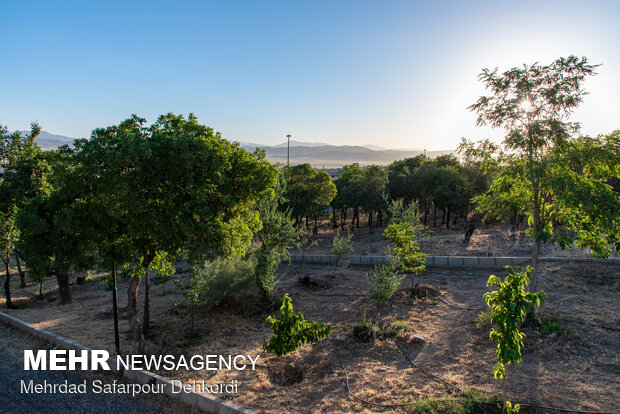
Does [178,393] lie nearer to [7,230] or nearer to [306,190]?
[7,230]

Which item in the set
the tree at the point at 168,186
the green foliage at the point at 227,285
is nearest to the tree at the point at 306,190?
the green foliage at the point at 227,285

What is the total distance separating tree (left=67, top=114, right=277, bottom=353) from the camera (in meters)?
6.53

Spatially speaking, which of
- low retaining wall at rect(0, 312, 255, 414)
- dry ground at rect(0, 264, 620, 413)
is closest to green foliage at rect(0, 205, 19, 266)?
dry ground at rect(0, 264, 620, 413)

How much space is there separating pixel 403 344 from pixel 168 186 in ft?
20.4

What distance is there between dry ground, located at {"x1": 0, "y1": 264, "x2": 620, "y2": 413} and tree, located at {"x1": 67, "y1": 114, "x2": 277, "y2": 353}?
9.05 ft

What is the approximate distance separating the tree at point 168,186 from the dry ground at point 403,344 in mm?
2759

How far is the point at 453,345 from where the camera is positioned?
8.34m

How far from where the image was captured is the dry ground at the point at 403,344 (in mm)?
6258

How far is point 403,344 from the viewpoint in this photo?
8.52m

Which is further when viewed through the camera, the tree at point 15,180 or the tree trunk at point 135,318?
the tree at point 15,180

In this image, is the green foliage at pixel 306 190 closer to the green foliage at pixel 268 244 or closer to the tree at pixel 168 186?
the green foliage at pixel 268 244

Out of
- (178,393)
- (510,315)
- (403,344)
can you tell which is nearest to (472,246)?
(403,344)

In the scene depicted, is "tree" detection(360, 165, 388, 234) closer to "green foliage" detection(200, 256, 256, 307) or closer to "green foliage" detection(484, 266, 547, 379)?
"green foliage" detection(200, 256, 256, 307)

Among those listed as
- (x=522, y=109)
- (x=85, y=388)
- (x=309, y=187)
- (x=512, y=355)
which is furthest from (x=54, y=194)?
(x=309, y=187)
